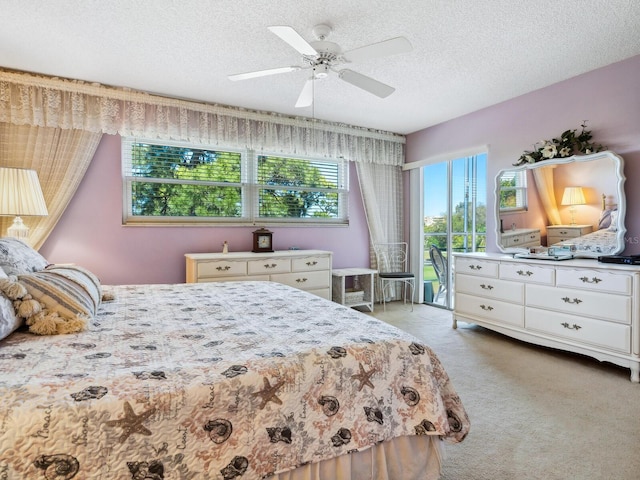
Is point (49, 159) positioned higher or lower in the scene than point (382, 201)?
higher

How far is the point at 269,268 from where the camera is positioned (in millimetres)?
4082

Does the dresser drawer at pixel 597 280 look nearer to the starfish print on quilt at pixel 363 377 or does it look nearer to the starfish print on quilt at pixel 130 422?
the starfish print on quilt at pixel 363 377

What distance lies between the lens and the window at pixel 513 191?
3.85m

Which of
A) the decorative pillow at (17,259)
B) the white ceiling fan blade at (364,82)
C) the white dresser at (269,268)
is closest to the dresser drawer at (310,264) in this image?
the white dresser at (269,268)

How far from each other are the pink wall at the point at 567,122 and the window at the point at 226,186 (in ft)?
5.73

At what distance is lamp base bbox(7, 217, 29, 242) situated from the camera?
2984 millimetres

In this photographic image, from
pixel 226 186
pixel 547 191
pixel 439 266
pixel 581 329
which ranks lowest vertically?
pixel 581 329

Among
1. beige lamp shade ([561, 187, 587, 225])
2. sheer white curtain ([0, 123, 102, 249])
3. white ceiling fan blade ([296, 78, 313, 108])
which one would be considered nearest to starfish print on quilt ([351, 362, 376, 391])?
white ceiling fan blade ([296, 78, 313, 108])

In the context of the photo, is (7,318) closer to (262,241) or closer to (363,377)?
(363,377)

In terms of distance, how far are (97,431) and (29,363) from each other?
0.47m

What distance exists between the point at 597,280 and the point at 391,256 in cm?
283

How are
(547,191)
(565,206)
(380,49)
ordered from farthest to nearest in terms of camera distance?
(547,191), (565,206), (380,49)

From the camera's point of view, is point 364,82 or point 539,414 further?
point 364,82

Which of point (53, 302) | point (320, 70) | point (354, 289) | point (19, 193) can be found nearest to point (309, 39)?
→ point (320, 70)
